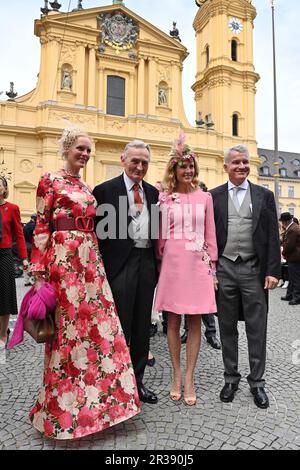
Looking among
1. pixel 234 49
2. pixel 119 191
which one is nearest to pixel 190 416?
pixel 119 191

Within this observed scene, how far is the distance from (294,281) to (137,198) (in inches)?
254

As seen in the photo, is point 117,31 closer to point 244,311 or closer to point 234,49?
point 234,49

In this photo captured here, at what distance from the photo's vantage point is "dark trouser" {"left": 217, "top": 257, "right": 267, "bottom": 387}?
3.03 meters

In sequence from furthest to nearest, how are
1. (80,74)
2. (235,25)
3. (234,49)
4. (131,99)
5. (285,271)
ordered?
1. (234,49)
2. (235,25)
3. (131,99)
4. (80,74)
5. (285,271)

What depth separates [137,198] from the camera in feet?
9.45

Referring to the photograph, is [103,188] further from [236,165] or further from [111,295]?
[236,165]

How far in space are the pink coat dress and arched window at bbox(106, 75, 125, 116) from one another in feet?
86.8

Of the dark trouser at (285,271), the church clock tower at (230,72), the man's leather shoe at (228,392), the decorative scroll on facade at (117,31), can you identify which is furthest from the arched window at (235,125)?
the man's leather shoe at (228,392)

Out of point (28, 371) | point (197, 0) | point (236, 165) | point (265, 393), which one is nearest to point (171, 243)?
point (236, 165)

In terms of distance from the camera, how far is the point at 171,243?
116 inches

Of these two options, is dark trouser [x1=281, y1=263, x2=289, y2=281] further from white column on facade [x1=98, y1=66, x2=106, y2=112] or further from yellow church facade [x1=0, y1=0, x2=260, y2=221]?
white column on facade [x1=98, y1=66, x2=106, y2=112]

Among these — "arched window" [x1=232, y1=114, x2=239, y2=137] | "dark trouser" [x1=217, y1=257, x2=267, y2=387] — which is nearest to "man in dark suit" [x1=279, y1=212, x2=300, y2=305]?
"dark trouser" [x1=217, y1=257, x2=267, y2=387]

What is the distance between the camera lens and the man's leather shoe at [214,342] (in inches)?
176

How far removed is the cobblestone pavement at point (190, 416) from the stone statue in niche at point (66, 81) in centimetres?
2540
